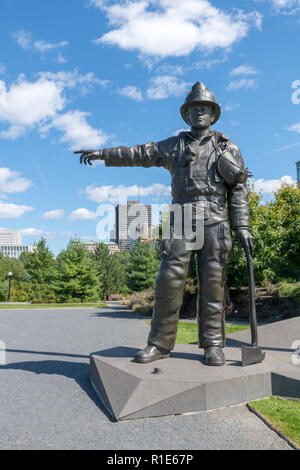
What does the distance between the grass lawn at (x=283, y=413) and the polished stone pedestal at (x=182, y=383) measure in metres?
0.12

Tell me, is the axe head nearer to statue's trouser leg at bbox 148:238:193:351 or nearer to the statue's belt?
statue's trouser leg at bbox 148:238:193:351

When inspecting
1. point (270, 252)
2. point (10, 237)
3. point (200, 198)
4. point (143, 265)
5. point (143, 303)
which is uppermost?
point (10, 237)

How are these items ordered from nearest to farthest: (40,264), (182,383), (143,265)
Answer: (182,383) < (143,265) < (40,264)

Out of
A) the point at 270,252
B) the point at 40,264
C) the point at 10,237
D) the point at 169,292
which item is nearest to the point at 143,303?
the point at 270,252

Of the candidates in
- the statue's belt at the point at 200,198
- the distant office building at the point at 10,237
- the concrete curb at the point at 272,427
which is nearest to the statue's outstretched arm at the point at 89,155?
the statue's belt at the point at 200,198

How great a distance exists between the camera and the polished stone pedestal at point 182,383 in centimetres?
337

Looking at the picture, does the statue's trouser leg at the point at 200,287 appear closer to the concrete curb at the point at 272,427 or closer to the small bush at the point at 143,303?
the concrete curb at the point at 272,427

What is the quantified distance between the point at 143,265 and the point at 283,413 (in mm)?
17962

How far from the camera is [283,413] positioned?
3.34 meters

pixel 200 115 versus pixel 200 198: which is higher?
pixel 200 115

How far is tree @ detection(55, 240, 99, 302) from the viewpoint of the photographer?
25.6m

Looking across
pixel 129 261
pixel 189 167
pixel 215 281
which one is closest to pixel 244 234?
pixel 215 281

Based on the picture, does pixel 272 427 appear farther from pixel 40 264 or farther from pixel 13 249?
pixel 13 249
